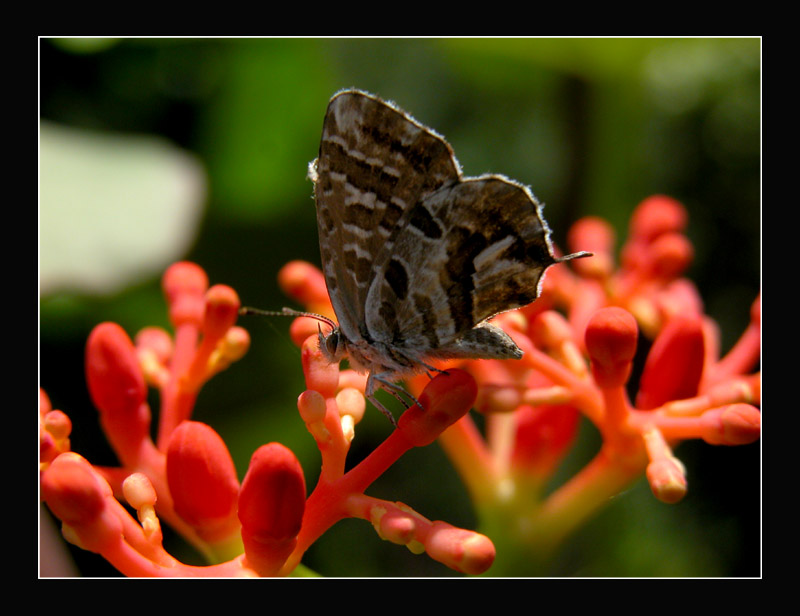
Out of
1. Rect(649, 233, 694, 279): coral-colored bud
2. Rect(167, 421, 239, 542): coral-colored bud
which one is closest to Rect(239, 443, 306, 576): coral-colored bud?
Rect(167, 421, 239, 542): coral-colored bud

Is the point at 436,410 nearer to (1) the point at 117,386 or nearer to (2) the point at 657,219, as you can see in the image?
(1) the point at 117,386

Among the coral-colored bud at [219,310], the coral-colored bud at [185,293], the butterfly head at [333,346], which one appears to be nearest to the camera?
the butterfly head at [333,346]

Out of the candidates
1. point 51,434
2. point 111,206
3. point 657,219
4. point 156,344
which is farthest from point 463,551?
point 111,206

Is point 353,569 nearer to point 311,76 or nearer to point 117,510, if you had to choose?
point 117,510

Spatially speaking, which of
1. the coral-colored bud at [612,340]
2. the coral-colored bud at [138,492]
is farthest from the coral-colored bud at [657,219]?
the coral-colored bud at [138,492]

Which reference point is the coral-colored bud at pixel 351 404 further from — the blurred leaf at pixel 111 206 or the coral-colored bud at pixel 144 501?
the blurred leaf at pixel 111 206

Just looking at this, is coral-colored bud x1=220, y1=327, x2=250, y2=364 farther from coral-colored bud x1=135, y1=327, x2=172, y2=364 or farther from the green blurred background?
the green blurred background
